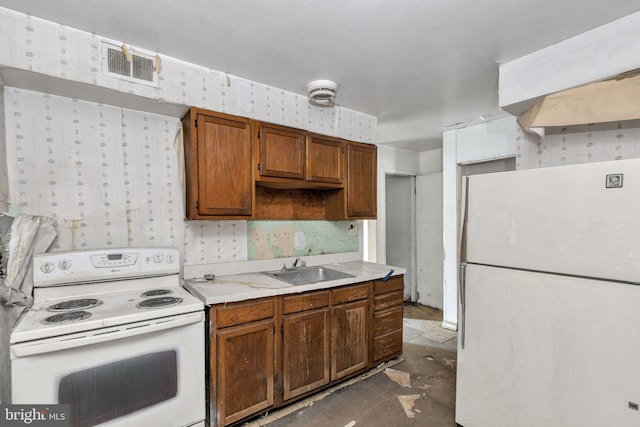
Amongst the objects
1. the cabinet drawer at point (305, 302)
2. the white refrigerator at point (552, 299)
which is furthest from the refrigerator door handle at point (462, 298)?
the cabinet drawer at point (305, 302)

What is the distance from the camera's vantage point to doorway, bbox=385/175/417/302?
4.71 meters

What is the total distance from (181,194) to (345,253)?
173 cm

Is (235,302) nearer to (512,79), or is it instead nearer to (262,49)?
(262,49)

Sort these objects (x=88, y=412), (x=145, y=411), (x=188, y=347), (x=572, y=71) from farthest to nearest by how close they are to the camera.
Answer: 1. (x=572, y=71)
2. (x=188, y=347)
3. (x=145, y=411)
4. (x=88, y=412)

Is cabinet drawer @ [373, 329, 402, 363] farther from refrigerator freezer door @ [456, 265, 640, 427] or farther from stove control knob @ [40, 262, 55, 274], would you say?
A: stove control knob @ [40, 262, 55, 274]

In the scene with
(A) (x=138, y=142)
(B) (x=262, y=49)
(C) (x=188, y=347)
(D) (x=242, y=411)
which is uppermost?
(B) (x=262, y=49)

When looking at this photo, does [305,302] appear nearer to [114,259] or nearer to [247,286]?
[247,286]

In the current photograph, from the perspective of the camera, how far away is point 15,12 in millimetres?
1567

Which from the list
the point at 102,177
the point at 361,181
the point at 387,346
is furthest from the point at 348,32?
the point at 387,346

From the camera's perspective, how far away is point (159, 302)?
1.71 meters

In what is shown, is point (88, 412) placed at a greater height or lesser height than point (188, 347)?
lesser

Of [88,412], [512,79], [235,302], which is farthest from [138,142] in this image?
[512,79]

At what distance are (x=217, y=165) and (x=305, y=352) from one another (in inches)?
59.0

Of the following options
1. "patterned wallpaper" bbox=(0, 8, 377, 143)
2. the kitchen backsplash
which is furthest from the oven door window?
"patterned wallpaper" bbox=(0, 8, 377, 143)
